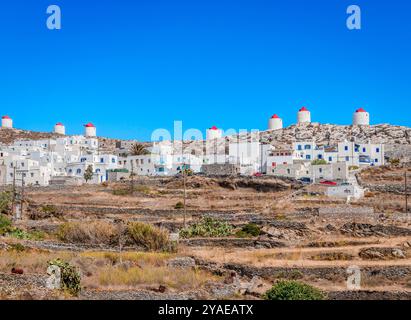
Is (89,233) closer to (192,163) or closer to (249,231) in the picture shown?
(249,231)

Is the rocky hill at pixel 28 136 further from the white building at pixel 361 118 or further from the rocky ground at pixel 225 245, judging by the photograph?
the rocky ground at pixel 225 245

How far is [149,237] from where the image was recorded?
103 feet

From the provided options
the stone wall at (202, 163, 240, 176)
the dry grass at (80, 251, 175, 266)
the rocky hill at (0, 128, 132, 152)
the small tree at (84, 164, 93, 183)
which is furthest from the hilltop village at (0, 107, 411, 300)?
the rocky hill at (0, 128, 132, 152)

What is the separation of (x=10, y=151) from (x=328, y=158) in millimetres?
44034

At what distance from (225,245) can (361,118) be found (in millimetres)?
81303

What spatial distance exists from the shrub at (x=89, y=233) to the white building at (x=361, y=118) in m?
82.2

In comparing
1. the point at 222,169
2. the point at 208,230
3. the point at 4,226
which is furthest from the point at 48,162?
the point at 208,230

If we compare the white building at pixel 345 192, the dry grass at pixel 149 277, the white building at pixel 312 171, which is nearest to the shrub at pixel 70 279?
the dry grass at pixel 149 277

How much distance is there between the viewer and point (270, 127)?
4614 inches

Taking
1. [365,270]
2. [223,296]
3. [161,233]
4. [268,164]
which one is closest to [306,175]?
[268,164]

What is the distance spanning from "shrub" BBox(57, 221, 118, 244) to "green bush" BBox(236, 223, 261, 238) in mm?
8015

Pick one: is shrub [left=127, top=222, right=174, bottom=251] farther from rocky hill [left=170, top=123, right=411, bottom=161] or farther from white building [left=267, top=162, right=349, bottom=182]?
rocky hill [left=170, top=123, right=411, bottom=161]

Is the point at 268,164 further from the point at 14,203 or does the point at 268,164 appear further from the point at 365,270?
the point at 365,270

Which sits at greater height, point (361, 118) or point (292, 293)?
point (361, 118)
